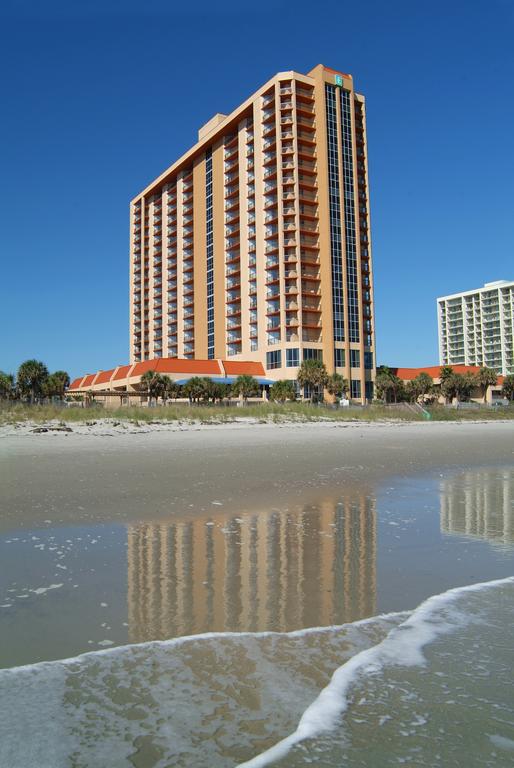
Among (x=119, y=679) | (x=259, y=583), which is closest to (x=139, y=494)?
(x=259, y=583)

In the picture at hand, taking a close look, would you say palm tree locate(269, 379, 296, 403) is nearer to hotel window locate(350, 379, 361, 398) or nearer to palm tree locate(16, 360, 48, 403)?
hotel window locate(350, 379, 361, 398)

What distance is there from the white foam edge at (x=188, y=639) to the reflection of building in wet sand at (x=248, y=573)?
9 centimetres

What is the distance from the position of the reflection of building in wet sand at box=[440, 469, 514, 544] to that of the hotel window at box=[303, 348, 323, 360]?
57.2 meters

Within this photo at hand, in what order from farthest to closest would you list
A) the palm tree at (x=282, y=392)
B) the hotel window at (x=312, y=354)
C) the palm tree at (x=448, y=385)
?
the palm tree at (x=448, y=385)
the hotel window at (x=312, y=354)
the palm tree at (x=282, y=392)

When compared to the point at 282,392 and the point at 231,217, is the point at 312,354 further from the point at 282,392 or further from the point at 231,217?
the point at 231,217

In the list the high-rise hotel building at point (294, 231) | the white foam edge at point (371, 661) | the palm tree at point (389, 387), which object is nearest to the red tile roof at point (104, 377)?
the high-rise hotel building at point (294, 231)

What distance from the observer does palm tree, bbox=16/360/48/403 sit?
61000 millimetres

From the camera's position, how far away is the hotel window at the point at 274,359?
233ft

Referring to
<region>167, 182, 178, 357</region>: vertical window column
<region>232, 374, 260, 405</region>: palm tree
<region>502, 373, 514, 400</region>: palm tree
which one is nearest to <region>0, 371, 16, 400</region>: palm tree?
<region>232, 374, 260, 405</region>: palm tree

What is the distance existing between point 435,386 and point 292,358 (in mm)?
22291

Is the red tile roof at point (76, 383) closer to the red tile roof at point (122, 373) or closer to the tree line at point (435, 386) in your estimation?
the red tile roof at point (122, 373)

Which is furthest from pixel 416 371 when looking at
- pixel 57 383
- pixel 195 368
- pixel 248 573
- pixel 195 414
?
pixel 248 573

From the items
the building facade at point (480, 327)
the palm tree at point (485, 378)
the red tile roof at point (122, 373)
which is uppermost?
the building facade at point (480, 327)

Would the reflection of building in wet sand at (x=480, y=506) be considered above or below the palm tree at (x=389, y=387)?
below
